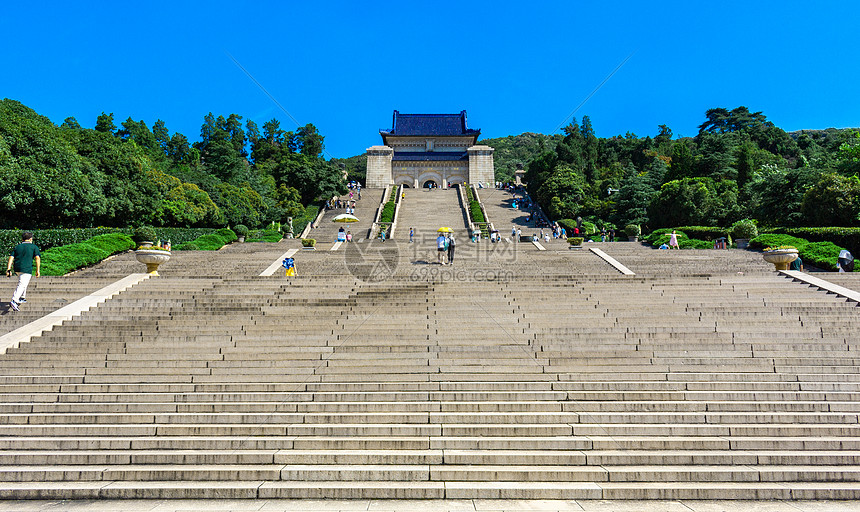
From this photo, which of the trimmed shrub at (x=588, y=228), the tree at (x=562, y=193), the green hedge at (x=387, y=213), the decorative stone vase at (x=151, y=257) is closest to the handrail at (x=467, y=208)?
the green hedge at (x=387, y=213)

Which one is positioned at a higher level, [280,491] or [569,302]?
[569,302]

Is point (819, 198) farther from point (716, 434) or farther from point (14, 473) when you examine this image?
point (14, 473)

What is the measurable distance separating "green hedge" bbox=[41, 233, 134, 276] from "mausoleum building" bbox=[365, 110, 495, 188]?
3936cm

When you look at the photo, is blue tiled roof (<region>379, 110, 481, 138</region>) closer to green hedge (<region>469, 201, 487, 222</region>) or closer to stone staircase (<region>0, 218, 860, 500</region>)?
green hedge (<region>469, 201, 487, 222</region>)

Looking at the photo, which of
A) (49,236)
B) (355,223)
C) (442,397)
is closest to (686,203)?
(355,223)

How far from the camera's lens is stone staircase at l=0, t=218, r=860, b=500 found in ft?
18.1

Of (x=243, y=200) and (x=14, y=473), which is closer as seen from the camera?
(x=14, y=473)

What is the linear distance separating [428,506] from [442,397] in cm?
203

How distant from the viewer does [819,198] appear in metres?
22.4

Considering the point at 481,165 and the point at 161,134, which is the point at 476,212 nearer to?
the point at 481,165

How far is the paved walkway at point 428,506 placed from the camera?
5017 mm

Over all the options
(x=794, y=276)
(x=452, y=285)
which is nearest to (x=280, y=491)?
(x=452, y=285)

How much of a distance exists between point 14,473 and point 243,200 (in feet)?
102

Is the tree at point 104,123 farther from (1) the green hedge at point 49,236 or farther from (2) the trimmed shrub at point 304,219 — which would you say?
(1) the green hedge at point 49,236
